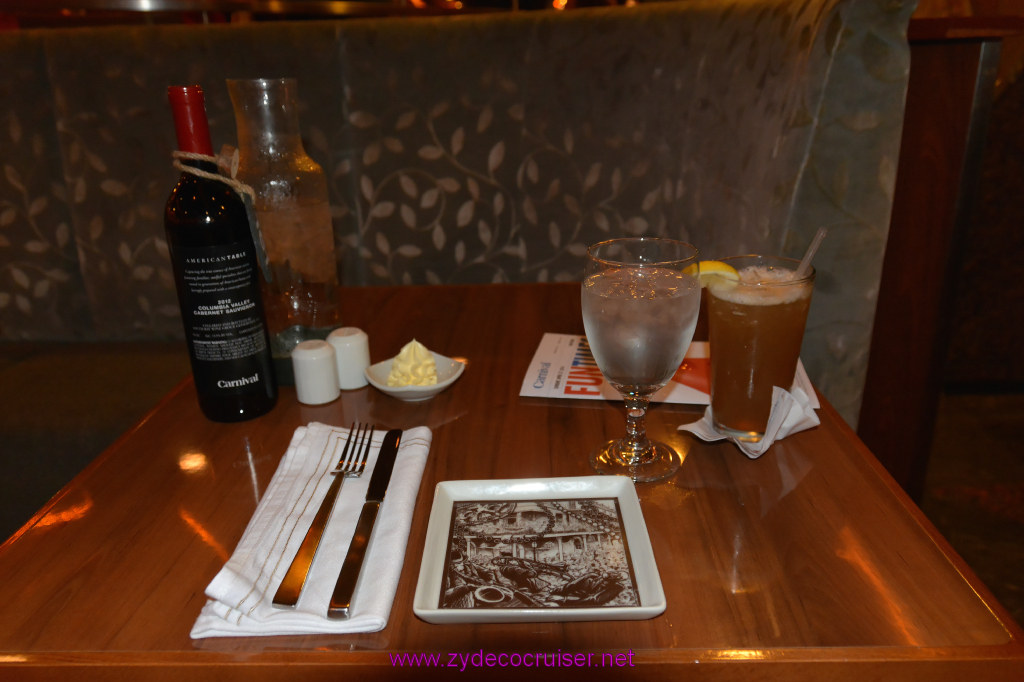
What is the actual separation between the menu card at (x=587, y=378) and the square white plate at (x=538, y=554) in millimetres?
258

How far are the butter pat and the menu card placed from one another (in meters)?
0.12

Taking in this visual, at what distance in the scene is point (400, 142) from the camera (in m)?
1.99

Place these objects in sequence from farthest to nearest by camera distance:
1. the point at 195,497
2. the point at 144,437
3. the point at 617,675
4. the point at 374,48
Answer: the point at 374,48 → the point at 144,437 → the point at 195,497 → the point at 617,675

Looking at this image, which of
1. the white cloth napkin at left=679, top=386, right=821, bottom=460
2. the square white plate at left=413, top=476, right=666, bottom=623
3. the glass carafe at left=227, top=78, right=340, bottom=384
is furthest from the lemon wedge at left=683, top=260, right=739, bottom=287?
the glass carafe at left=227, top=78, right=340, bottom=384

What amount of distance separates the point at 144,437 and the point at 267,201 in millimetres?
335

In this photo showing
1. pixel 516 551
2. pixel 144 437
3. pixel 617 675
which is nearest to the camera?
pixel 617 675

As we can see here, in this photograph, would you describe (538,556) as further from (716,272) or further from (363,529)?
(716,272)

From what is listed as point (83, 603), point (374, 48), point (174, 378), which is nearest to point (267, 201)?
point (83, 603)

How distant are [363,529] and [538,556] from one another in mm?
161

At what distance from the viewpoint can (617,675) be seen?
0.50 metres

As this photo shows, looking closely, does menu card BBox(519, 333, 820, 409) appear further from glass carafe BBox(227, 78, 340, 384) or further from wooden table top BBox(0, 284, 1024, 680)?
glass carafe BBox(227, 78, 340, 384)

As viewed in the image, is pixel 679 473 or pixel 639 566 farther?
pixel 679 473

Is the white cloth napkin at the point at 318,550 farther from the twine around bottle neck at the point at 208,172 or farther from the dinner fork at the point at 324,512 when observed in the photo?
the twine around bottle neck at the point at 208,172

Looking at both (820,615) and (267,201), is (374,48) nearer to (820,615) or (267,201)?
(267,201)
